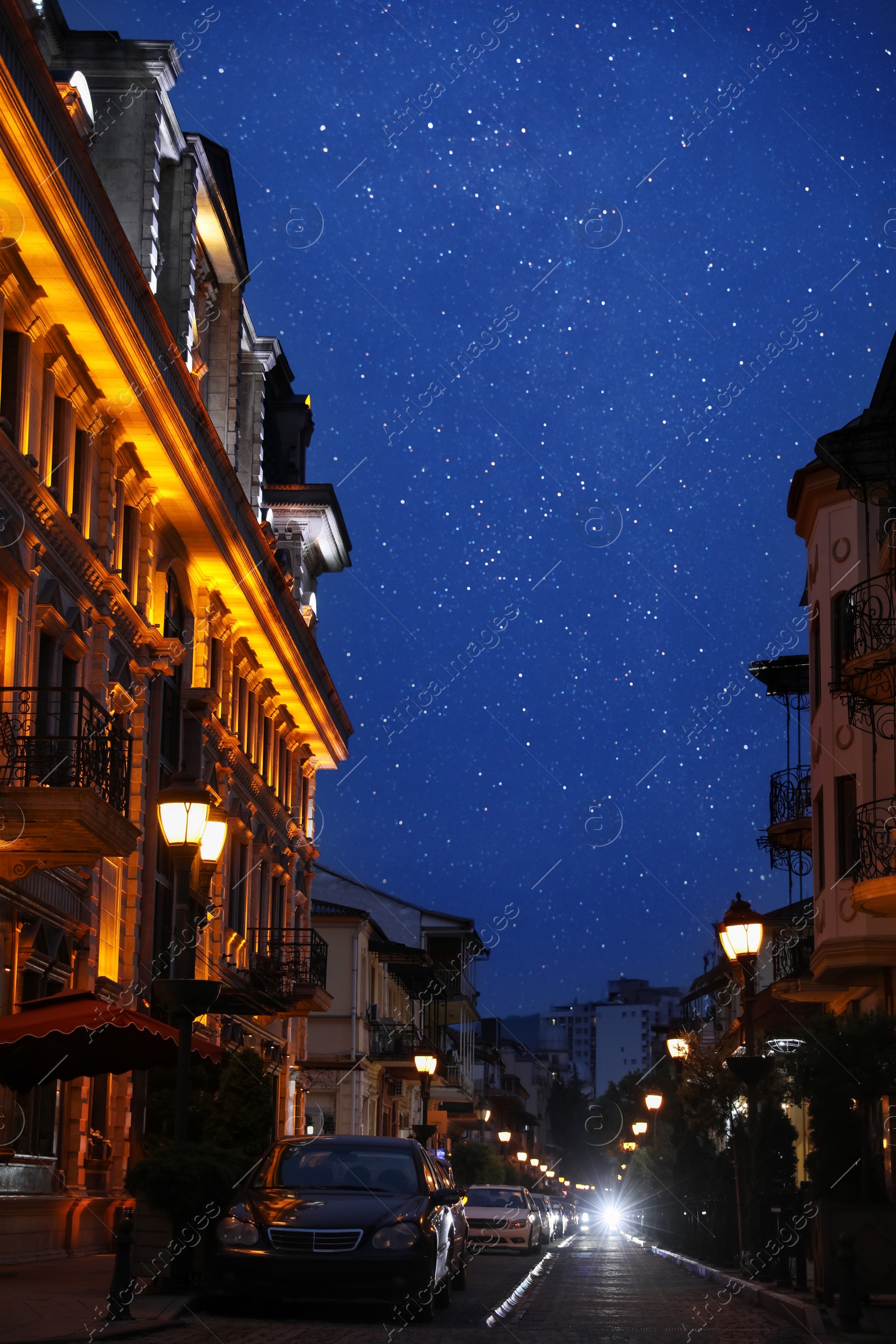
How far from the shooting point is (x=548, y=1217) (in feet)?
152

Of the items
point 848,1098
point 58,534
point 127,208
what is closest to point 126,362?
point 58,534

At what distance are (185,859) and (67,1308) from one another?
13.4 ft

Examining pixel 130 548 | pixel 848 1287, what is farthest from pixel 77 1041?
pixel 130 548

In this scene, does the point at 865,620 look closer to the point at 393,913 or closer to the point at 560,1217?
the point at 560,1217

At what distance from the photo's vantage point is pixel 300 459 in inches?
1821

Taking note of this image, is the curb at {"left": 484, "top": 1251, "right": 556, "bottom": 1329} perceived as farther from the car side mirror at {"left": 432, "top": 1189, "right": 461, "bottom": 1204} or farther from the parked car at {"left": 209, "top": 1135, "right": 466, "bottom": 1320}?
the car side mirror at {"left": 432, "top": 1189, "right": 461, "bottom": 1204}

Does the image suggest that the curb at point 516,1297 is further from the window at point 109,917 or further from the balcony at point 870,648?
the balcony at point 870,648

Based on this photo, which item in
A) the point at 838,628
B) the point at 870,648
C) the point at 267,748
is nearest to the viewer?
the point at 870,648

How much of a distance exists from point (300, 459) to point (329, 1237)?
112ft

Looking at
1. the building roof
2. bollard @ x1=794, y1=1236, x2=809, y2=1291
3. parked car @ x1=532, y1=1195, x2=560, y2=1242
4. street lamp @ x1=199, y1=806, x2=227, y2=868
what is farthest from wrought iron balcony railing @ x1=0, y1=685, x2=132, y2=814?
the building roof

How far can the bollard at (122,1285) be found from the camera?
1230 centimetres

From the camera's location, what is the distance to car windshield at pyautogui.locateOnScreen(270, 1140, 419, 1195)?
15.3m

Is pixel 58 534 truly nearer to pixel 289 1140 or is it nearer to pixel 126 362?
pixel 126 362

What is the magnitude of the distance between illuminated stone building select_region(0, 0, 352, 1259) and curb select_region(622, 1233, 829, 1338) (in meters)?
6.55
